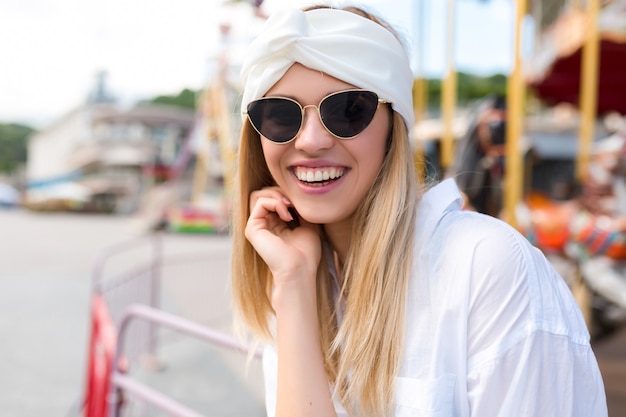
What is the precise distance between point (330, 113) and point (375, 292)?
38cm

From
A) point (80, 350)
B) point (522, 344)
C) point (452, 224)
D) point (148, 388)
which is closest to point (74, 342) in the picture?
point (80, 350)

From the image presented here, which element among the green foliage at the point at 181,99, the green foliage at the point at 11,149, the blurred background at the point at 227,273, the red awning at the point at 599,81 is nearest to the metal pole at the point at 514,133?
the blurred background at the point at 227,273

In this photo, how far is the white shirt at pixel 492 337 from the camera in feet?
3.27

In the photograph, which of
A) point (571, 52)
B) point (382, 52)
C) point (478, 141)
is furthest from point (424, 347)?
point (571, 52)

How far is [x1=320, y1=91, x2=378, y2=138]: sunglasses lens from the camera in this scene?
1238mm

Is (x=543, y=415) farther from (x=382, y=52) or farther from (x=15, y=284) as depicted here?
(x=15, y=284)

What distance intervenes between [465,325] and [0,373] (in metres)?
4.89

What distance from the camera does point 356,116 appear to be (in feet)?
4.10

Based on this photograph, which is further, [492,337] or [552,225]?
[552,225]

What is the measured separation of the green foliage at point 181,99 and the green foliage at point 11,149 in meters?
19.5

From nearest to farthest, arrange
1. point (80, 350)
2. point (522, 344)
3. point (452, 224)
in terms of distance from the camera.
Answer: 1. point (522, 344)
2. point (452, 224)
3. point (80, 350)

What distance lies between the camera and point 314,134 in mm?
1274

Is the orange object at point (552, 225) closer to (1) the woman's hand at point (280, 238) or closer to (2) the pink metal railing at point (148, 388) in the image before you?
(2) the pink metal railing at point (148, 388)

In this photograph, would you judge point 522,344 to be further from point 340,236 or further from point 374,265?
point 340,236
